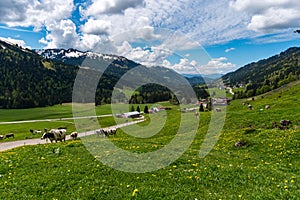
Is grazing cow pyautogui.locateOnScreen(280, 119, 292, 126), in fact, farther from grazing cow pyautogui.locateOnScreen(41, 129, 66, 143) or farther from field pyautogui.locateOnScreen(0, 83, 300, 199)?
grazing cow pyautogui.locateOnScreen(41, 129, 66, 143)

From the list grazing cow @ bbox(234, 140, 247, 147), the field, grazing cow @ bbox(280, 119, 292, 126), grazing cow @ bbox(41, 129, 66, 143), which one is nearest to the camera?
the field

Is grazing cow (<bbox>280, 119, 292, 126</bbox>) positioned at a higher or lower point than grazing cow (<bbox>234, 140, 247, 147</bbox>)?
higher

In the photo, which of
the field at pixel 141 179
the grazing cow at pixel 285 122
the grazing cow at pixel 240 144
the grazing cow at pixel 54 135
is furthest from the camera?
the grazing cow at pixel 54 135

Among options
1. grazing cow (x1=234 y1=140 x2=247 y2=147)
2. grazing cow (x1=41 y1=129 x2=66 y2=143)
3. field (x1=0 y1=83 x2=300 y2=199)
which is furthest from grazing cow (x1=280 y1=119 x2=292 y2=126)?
grazing cow (x1=41 y1=129 x2=66 y2=143)

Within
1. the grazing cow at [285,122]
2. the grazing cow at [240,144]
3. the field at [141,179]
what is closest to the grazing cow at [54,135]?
the field at [141,179]

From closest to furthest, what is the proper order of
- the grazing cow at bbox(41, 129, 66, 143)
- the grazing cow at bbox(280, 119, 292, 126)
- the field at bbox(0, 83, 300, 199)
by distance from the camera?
the field at bbox(0, 83, 300, 199), the grazing cow at bbox(280, 119, 292, 126), the grazing cow at bbox(41, 129, 66, 143)

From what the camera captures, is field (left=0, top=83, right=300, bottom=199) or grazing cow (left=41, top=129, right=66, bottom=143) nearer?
field (left=0, top=83, right=300, bottom=199)

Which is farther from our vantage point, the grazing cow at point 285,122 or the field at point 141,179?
the grazing cow at point 285,122

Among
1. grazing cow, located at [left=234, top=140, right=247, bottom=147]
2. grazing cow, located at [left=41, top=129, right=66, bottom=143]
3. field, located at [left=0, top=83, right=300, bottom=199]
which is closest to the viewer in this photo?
field, located at [left=0, top=83, right=300, bottom=199]

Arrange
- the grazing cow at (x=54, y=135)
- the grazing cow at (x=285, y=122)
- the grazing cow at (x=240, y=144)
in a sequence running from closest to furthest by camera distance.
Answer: the grazing cow at (x=240, y=144) → the grazing cow at (x=285, y=122) → the grazing cow at (x=54, y=135)

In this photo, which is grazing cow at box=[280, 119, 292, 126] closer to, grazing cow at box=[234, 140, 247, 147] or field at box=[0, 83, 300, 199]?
grazing cow at box=[234, 140, 247, 147]

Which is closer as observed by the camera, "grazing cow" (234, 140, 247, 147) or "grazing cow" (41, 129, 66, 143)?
"grazing cow" (234, 140, 247, 147)

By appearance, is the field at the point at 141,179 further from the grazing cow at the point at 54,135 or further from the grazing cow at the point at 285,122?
the grazing cow at the point at 54,135

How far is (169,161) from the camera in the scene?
679 inches
